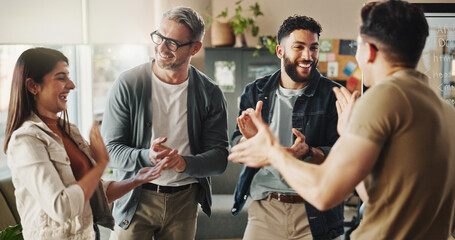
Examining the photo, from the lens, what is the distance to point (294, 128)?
2.54m

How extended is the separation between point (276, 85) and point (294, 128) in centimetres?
28

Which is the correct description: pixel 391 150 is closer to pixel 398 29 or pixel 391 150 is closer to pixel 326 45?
pixel 398 29

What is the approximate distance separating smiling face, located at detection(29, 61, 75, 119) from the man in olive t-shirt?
31.1 inches

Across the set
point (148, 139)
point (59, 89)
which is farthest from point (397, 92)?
point (148, 139)

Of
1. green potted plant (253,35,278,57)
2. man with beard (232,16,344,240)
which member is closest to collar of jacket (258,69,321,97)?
man with beard (232,16,344,240)

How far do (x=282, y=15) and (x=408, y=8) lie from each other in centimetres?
496

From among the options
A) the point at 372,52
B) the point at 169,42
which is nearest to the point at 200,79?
the point at 169,42

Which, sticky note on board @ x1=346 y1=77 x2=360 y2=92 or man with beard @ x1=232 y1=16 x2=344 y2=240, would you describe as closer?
man with beard @ x1=232 y1=16 x2=344 y2=240

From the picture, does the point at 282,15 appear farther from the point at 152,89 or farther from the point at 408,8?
the point at 408,8

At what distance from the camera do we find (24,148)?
1770 millimetres

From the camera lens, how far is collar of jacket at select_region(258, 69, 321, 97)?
2598 millimetres

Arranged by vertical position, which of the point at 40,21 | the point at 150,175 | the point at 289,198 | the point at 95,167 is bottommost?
the point at 289,198

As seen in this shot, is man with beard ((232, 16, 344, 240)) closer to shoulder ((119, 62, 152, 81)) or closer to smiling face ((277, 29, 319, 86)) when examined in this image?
smiling face ((277, 29, 319, 86))

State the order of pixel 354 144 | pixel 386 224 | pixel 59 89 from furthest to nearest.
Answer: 1. pixel 59 89
2. pixel 386 224
3. pixel 354 144
